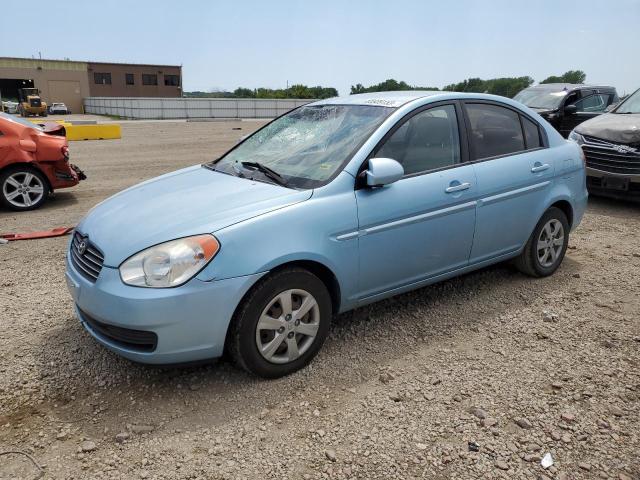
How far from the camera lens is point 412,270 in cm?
371

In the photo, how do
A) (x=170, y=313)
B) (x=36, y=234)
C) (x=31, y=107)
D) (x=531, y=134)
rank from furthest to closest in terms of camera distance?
(x=31, y=107) < (x=36, y=234) < (x=531, y=134) < (x=170, y=313)

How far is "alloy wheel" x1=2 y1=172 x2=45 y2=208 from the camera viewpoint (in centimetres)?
752

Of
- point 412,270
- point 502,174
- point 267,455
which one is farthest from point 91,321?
point 502,174

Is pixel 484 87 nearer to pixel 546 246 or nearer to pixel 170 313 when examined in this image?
pixel 546 246

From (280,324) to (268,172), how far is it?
1.13m

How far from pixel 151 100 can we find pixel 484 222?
143ft

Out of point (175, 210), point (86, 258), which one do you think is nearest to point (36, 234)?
point (86, 258)

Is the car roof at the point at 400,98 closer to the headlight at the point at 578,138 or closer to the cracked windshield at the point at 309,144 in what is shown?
the cracked windshield at the point at 309,144

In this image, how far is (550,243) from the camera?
15.8 ft

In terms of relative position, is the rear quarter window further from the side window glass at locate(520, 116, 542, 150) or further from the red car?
the red car

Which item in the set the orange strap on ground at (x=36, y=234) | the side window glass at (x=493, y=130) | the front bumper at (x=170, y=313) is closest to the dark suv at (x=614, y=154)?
the side window glass at (x=493, y=130)

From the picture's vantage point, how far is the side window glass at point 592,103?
1203cm

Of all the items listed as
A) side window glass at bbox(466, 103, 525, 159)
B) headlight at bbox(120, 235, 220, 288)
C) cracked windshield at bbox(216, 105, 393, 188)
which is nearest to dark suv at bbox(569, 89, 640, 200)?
side window glass at bbox(466, 103, 525, 159)

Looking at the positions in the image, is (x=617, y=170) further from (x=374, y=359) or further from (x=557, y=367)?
(x=374, y=359)
